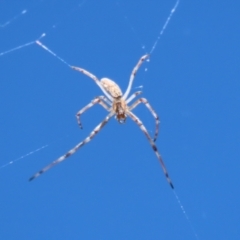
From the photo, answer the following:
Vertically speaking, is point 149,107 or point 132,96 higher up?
point 132,96

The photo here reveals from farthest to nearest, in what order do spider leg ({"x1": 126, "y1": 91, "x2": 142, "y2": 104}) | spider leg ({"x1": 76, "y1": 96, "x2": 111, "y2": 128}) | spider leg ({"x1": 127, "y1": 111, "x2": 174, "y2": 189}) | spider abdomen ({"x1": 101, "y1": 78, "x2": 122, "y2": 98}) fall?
spider leg ({"x1": 126, "y1": 91, "x2": 142, "y2": 104}), spider abdomen ({"x1": 101, "y1": 78, "x2": 122, "y2": 98}), spider leg ({"x1": 76, "y1": 96, "x2": 111, "y2": 128}), spider leg ({"x1": 127, "y1": 111, "x2": 174, "y2": 189})

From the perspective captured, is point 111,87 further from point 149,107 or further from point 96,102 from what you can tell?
point 149,107

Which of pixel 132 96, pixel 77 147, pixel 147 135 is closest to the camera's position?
pixel 77 147

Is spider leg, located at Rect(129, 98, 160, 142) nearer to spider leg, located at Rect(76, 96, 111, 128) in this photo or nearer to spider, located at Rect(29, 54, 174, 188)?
spider, located at Rect(29, 54, 174, 188)

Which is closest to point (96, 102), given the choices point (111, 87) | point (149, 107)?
point (111, 87)

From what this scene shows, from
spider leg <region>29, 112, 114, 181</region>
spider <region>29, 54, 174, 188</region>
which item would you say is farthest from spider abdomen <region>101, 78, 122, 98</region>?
spider leg <region>29, 112, 114, 181</region>

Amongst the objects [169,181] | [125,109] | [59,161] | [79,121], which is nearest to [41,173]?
[59,161]

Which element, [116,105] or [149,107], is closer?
[149,107]

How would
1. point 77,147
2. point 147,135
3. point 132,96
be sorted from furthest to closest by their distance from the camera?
point 132,96 → point 147,135 → point 77,147

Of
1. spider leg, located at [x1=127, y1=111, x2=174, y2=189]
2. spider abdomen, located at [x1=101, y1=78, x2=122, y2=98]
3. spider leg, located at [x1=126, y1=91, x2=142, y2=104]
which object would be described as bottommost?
spider leg, located at [x1=127, y1=111, x2=174, y2=189]

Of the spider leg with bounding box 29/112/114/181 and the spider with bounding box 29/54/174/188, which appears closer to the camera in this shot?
the spider leg with bounding box 29/112/114/181

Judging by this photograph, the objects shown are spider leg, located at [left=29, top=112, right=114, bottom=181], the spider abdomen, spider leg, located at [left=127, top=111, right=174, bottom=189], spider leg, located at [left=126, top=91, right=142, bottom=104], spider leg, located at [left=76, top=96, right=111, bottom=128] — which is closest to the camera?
spider leg, located at [left=29, top=112, right=114, bottom=181]

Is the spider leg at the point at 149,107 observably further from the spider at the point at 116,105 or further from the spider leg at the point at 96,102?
the spider leg at the point at 96,102
